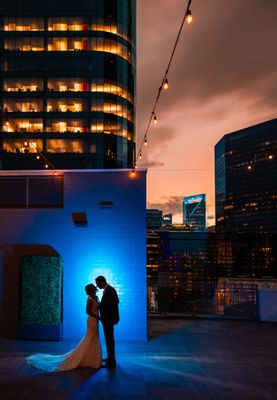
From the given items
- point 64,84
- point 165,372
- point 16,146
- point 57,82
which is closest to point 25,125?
point 16,146

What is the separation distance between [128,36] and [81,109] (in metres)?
15.7

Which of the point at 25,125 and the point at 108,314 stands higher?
the point at 25,125

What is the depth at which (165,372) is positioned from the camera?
583cm

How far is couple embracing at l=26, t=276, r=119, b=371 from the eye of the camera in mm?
6008

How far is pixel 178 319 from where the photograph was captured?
396 inches

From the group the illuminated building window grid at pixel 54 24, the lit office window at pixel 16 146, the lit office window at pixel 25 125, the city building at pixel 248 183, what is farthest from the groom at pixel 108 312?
the city building at pixel 248 183

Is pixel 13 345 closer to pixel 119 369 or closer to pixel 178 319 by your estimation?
pixel 119 369

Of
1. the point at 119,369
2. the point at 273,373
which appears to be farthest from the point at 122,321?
the point at 273,373

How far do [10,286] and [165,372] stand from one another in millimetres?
4334

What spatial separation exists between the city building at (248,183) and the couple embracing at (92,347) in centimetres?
16571

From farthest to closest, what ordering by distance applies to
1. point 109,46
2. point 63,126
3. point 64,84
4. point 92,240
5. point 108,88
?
Result: point 108,88, point 109,46, point 63,126, point 64,84, point 92,240

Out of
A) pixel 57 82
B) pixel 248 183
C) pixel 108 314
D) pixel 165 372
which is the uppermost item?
pixel 248 183

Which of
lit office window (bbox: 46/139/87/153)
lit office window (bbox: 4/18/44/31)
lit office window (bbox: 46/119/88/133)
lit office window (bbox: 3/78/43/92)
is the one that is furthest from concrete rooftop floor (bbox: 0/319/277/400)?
lit office window (bbox: 4/18/44/31)

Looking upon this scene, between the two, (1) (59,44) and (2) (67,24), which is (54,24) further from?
(1) (59,44)
